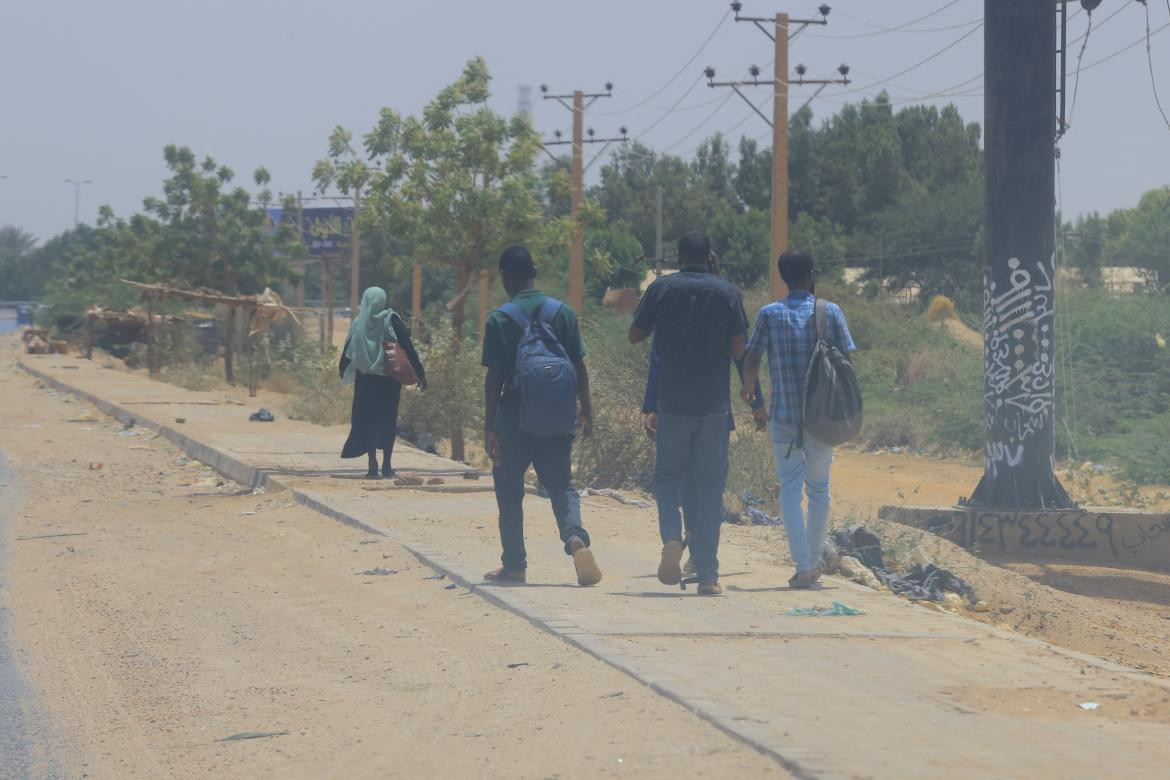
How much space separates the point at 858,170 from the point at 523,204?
50903 mm

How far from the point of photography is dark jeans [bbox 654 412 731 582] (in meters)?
7.76

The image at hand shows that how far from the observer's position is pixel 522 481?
26.2ft

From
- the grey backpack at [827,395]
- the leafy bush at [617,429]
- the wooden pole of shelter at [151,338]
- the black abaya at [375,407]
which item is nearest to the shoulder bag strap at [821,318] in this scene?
the grey backpack at [827,395]

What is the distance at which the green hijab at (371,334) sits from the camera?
1326 cm

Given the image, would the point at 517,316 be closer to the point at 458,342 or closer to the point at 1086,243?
the point at 458,342

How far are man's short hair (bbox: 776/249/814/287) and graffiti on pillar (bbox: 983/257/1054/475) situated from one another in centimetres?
559

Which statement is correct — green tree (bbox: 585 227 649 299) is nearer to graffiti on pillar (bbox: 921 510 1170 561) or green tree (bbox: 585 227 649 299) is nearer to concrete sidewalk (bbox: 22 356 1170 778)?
graffiti on pillar (bbox: 921 510 1170 561)

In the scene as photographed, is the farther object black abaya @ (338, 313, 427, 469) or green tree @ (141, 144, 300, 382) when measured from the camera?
green tree @ (141, 144, 300, 382)

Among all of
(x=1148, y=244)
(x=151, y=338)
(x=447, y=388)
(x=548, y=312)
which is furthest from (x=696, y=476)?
(x=1148, y=244)

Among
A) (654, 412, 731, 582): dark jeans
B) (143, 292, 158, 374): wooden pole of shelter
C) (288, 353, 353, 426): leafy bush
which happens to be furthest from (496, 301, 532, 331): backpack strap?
(143, 292, 158, 374): wooden pole of shelter

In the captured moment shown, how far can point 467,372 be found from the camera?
59.4 ft

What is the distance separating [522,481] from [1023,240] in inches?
269

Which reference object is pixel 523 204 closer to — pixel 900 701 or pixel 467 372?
pixel 467 372

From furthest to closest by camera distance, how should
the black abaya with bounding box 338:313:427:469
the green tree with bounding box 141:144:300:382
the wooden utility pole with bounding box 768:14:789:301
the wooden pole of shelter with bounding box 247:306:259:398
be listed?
1. the green tree with bounding box 141:144:300:382
2. the wooden pole of shelter with bounding box 247:306:259:398
3. the wooden utility pole with bounding box 768:14:789:301
4. the black abaya with bounding box 338:313:427:469
